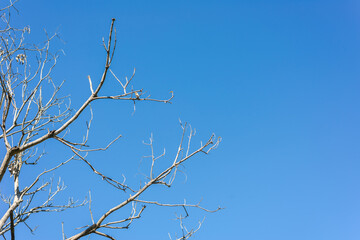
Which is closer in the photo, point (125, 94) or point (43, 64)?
point (125, 94)

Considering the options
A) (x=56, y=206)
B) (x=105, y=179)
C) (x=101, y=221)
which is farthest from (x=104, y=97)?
(x=56, y=206)

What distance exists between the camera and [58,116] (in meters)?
3.37

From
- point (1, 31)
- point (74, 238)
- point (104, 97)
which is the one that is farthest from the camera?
point (1, 31)

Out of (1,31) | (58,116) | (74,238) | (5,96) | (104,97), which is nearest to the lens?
(104,97)

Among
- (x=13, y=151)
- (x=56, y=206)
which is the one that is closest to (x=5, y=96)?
(x=13, y=151)

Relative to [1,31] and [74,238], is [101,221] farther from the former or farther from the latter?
[1,31]

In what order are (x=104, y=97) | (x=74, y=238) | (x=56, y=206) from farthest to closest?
(x=56, y=206)
(x=74, y=238)
(x=104, y=97)

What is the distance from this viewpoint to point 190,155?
8.53ft

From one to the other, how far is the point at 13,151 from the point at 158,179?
3.45 ft

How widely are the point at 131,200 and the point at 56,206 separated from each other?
101 inches

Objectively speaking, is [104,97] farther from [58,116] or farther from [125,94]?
[58,116]

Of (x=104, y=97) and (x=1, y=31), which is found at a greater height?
(x=1, y=31)

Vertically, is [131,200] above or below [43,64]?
below

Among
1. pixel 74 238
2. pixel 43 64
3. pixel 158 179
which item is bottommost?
pixel 74 238
